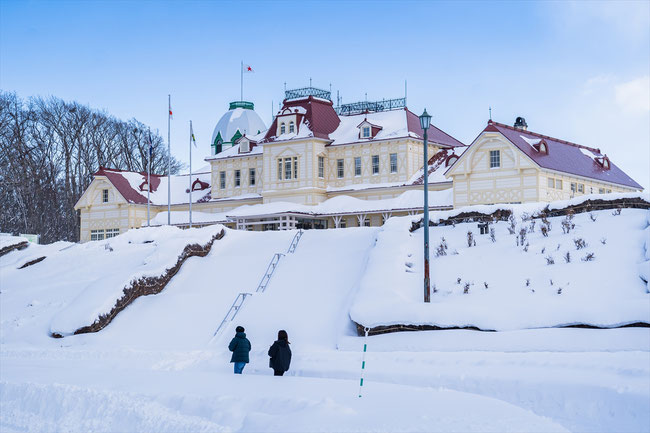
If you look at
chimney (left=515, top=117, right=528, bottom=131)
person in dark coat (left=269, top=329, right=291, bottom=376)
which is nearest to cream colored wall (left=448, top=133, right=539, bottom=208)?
chimney (left=515, top=117, right=528, bottom=131)

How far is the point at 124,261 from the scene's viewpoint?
31391 millimetres

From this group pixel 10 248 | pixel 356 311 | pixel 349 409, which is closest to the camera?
pixel 349 409

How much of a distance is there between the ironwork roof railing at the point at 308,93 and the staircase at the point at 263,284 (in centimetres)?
2328

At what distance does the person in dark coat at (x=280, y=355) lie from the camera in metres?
17.1

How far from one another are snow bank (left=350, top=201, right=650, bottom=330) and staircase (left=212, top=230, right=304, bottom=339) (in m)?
3.78

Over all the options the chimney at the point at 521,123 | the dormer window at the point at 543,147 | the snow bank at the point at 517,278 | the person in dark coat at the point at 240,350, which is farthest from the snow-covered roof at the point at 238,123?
the person in dark coat at the point at 240,350

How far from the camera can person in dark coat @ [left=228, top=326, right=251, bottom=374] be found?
58.9ft

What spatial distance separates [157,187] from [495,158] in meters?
28.2

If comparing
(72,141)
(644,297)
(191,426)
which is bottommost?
(191,426)

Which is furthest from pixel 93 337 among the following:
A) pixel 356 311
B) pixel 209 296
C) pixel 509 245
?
pixel 509 245

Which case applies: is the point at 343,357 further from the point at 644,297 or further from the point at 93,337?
the point at 93,337

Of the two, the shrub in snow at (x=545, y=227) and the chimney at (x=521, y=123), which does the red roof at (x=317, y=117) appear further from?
the shrub in snow at (x=545, y=227)

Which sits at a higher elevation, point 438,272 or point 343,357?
point 438,272

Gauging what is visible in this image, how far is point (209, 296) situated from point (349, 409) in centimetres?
1374
